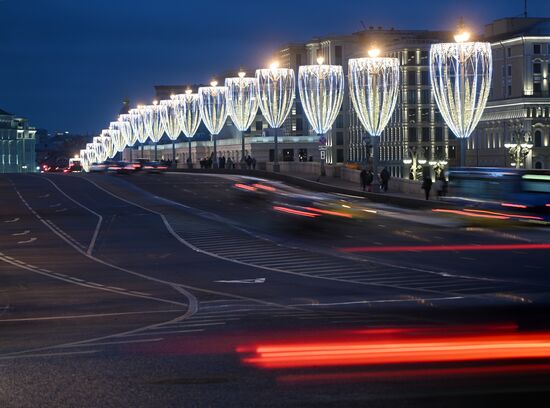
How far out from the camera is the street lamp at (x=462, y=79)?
58969 mm

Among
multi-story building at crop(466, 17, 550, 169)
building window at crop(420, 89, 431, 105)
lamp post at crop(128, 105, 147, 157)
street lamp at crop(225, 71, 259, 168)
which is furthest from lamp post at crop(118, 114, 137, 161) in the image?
street lamp at crop(225, 71, 259, 168)

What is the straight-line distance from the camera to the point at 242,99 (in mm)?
100562

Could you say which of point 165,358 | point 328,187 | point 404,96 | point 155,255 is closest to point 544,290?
point 165,358

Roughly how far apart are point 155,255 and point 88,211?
24045 millimetres

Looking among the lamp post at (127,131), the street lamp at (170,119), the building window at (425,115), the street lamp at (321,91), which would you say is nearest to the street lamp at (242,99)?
the street lamp at (321,91)

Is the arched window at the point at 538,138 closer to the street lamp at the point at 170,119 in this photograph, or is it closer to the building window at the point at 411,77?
the building window at the point at 411,77

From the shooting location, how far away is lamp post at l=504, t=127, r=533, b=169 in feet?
377

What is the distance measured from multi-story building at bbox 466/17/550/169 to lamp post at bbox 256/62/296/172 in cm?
4439

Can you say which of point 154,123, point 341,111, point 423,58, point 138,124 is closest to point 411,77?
point 423,58

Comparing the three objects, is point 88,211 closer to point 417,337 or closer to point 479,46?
point 479,46

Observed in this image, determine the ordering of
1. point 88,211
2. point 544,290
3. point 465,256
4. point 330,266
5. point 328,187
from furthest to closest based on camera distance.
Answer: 1. point 328,187
2. point 88,211
3. point 465,256
4. point 330,266
5. point 544,290

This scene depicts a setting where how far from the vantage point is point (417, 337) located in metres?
15.1

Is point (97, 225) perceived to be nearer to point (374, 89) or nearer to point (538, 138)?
point (374, 89)

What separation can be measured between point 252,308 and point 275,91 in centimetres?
7091
